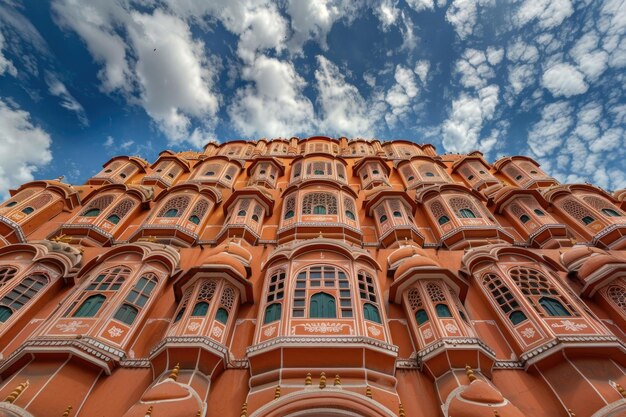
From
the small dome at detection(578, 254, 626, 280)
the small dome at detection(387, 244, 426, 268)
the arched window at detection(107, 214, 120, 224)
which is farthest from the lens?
the arched window at detection(107, 214, 120, 224)

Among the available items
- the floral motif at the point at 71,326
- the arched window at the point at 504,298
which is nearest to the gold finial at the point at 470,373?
the arched window at the point at 504,298

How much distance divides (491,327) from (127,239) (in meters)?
17.7

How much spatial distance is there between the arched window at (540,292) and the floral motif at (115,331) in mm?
13472

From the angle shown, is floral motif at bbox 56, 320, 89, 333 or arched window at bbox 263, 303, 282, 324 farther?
arched window at bbox 263, 303, 282, 324

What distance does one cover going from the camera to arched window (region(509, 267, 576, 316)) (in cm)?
1235

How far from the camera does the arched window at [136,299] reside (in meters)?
12.5

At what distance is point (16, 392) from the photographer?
9.27m

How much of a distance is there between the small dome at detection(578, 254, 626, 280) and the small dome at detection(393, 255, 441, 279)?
5.55 meters

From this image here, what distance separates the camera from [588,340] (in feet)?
35.4

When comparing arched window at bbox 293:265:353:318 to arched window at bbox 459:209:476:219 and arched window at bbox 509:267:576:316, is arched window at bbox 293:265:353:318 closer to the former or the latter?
arched window at bbox 509:267:576:316

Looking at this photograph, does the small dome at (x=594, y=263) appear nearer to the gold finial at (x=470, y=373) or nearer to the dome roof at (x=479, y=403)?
the gold finial at (x=470, y=373)

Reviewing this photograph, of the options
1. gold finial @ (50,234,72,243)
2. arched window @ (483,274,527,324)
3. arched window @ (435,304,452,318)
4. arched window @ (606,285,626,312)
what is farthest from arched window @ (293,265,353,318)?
gold finial @ (50,234,72,243)

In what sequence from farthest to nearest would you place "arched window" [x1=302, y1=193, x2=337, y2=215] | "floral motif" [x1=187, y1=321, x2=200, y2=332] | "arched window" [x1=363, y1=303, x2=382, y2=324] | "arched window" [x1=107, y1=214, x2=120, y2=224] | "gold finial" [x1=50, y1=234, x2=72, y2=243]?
"arched window" [x1=107, y1=214, x2=120, y2=224] → "arched window" [x1=302, y1=193, x2=337, y2=215] → "gold finial" [x1=50, y1=234, x2=72, y2=243] → "arched window" [x1=363, y1=303, x2=382, y2=324] → "floral motif" [x1=187, y1=321, x2=200, y2=332]

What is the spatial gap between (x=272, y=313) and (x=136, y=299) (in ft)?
16.2
